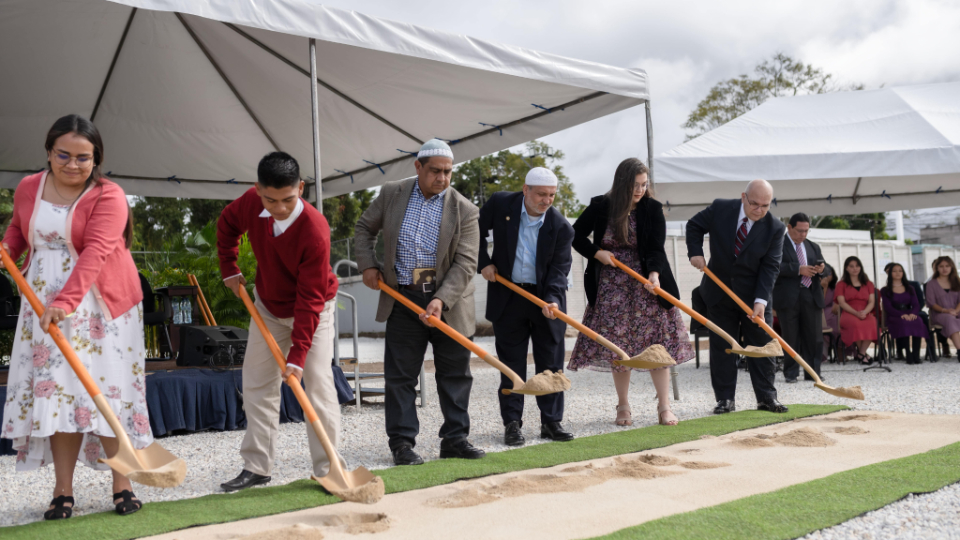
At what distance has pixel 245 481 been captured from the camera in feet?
10.2

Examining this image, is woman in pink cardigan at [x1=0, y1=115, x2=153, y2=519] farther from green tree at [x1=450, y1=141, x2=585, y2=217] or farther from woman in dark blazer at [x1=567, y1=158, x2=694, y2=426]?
green tree at [x1=450, y1=141, x2=585, y2=217]

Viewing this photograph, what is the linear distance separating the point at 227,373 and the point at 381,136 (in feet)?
9.94

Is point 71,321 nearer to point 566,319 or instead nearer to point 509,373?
point 509,373

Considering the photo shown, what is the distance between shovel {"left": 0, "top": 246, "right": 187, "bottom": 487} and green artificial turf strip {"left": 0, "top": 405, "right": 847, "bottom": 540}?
0.20 m

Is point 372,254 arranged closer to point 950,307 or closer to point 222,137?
point 222,137

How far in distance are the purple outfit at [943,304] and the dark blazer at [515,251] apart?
269 inches

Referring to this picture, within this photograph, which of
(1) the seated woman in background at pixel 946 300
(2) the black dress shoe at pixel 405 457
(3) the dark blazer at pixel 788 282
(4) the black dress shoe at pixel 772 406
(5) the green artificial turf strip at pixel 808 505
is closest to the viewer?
(5) the green artificial turf strip at pixel 808 505

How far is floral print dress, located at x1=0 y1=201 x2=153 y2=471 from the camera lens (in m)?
2.57

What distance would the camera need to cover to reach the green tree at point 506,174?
960 inches

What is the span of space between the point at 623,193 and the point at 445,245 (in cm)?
139

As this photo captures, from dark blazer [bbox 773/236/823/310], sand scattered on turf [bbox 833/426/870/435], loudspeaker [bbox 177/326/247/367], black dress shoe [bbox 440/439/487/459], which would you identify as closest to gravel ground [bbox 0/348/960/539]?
black dress shoe [bbox 440/439/487/459]

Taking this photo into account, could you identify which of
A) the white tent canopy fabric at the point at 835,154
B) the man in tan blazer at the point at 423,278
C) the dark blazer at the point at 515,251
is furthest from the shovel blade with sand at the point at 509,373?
the white tent canopy fabric at the point at 835,154

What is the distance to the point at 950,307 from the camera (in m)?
8.95

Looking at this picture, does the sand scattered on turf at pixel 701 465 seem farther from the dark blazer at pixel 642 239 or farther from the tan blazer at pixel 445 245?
the dark blazer at pixel 642 239
